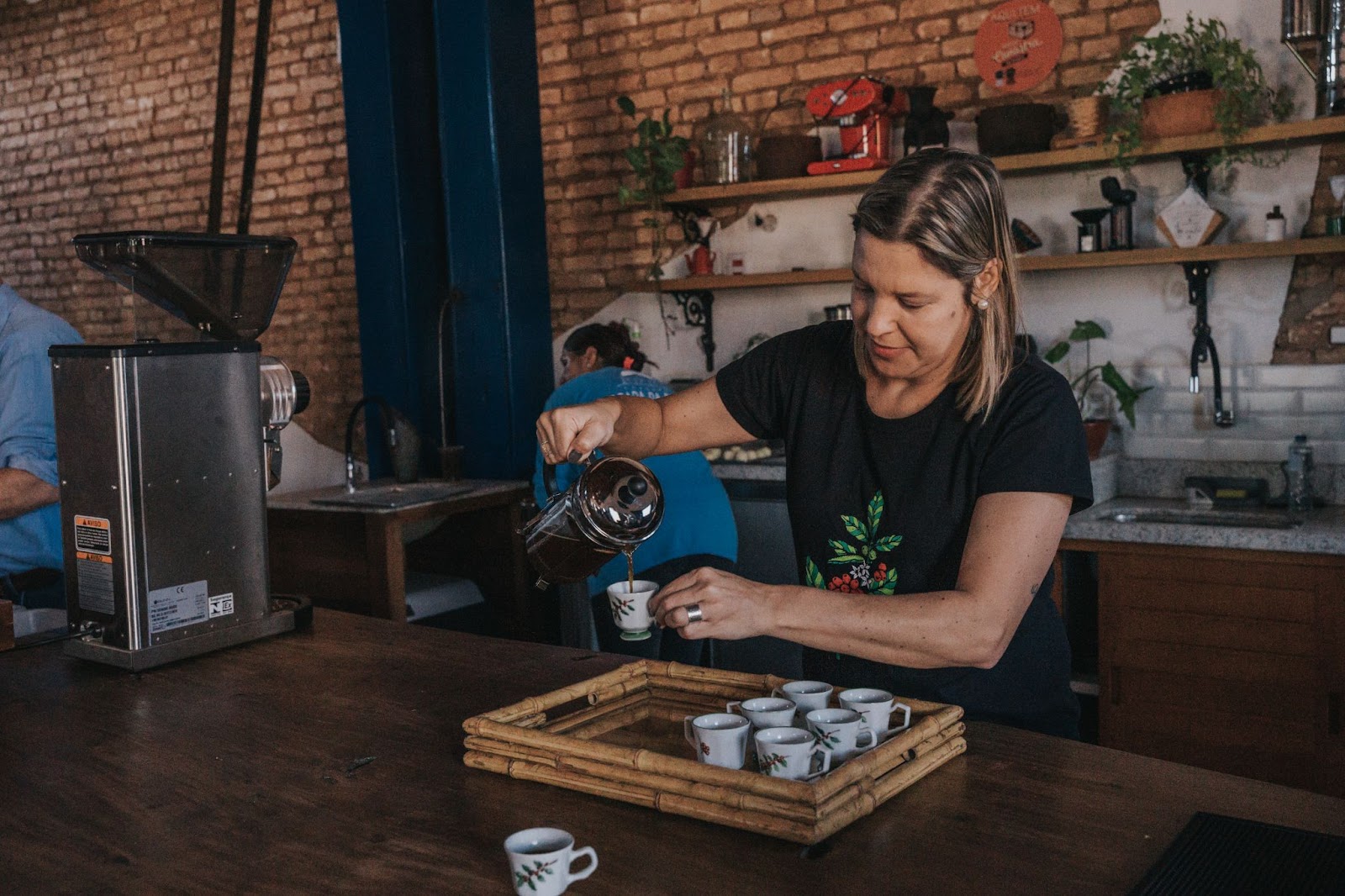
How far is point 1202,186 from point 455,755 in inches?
128

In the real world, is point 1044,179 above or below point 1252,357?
above

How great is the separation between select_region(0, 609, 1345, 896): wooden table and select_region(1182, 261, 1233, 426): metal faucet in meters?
2.69

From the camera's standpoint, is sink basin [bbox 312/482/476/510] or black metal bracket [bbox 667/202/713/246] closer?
sink basin [bbox 312/482/476/510]

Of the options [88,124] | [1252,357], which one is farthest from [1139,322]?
[88,124]

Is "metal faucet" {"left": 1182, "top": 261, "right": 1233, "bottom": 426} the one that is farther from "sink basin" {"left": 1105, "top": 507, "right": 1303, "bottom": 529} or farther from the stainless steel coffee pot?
the stainless steel coffee pot

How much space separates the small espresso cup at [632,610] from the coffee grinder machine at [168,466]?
0.84 m

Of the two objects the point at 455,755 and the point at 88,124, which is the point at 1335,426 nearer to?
the point at 455,755

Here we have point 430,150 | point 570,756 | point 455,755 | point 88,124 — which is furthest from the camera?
point 88,124

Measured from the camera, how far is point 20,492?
2684 mm

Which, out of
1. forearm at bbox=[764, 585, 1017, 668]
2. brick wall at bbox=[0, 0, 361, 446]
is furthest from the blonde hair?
brick wall at bbox=[0, 0, 361, 446]

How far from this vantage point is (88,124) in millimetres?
7078

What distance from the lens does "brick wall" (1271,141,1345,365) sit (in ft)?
12.0

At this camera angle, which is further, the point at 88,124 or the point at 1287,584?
the point at 88,124

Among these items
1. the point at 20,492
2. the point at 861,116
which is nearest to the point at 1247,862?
the point at 20,492
